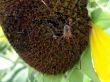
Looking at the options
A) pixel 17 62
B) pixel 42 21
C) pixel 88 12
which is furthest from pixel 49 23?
pixel 17 62

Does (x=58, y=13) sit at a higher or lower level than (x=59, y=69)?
higher

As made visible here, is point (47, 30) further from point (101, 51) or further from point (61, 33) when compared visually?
point (101, 51)

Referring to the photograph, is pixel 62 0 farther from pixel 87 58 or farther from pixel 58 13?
pixel 87 58

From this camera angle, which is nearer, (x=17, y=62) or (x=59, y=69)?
(x=59, y=69)
